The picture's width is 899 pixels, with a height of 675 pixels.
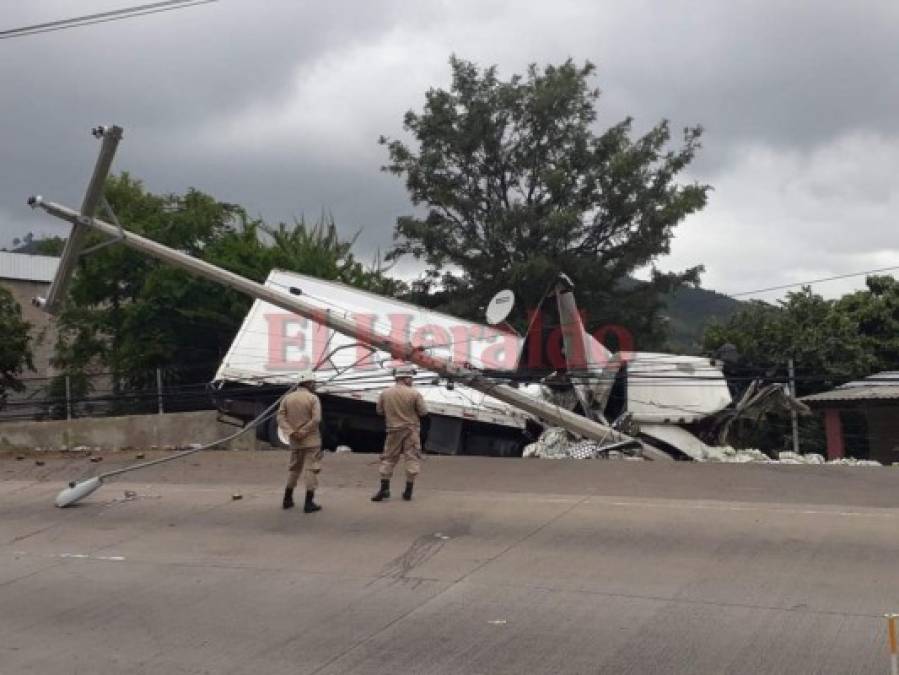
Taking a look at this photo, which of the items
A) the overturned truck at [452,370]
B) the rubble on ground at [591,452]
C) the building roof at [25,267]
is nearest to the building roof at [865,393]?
the overturned truck at [452,370]

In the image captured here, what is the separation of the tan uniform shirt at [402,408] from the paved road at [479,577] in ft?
3.04

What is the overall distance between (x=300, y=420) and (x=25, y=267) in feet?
99.2

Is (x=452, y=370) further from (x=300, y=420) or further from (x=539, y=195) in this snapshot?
(x=539, y=195)

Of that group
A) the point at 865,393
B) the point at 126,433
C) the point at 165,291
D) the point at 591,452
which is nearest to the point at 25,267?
the point at 165,291

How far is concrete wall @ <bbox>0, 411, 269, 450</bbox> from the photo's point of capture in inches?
734

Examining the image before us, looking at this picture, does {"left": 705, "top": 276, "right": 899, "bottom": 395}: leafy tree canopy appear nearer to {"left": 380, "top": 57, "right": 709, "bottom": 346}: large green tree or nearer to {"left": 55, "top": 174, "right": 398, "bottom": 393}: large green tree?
{"left": 380, "top": 57, "right": 709, "bottom": 346}: large green tree

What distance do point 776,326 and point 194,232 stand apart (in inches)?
616

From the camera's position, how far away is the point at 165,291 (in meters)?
24.2

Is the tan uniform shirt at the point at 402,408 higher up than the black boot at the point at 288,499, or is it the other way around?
the tan uniform shirt at the point at 402,408

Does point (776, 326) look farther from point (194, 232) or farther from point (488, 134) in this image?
point (194, 232)

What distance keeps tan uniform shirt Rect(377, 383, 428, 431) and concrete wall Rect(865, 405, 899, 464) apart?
13478mm

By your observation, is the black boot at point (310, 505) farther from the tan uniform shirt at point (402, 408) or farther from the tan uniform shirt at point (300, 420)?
the tan uniform shirt at point (402, 408)

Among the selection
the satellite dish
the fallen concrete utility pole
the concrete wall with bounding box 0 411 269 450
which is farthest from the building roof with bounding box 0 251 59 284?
the satellite dish

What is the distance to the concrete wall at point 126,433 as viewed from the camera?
734 inches
